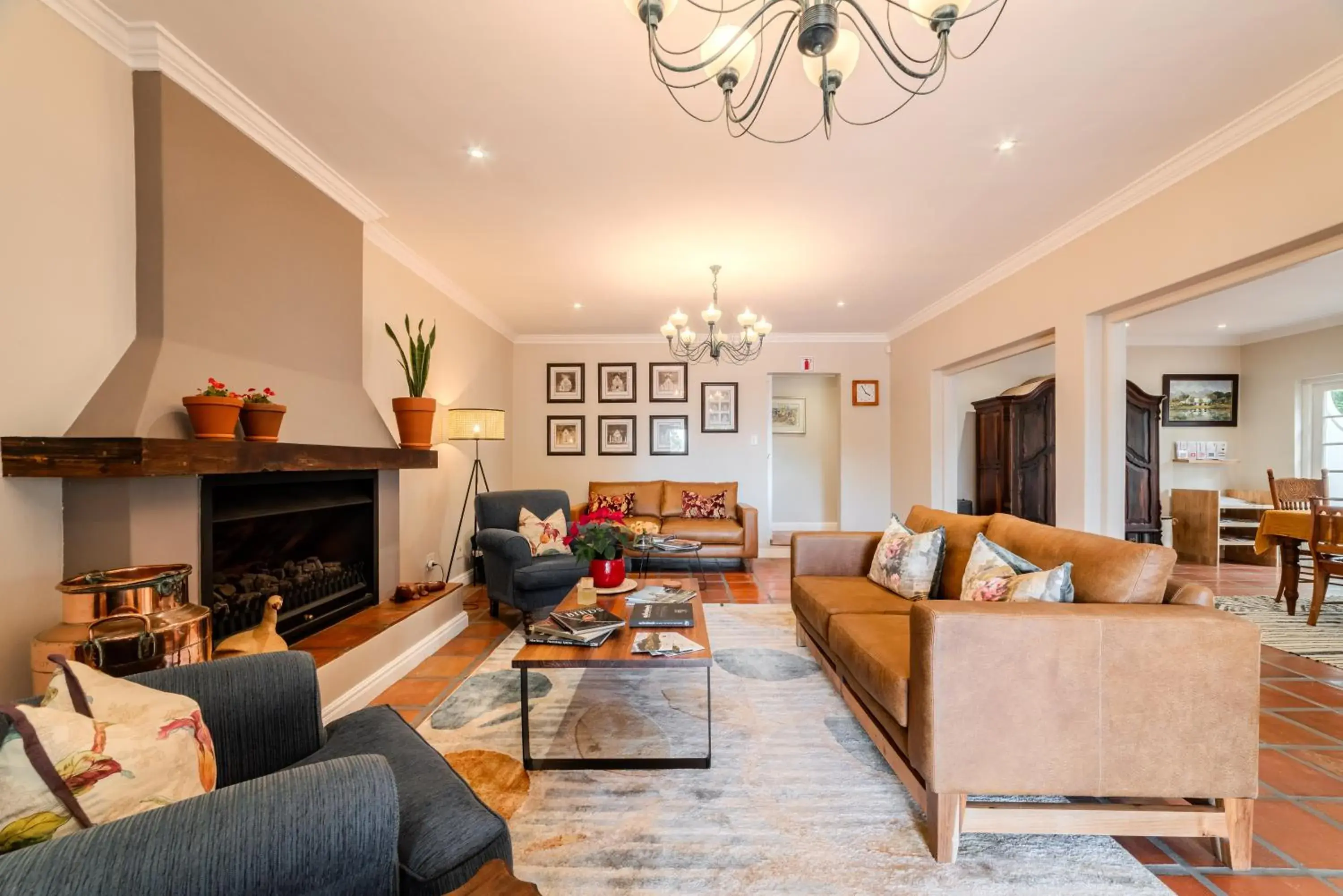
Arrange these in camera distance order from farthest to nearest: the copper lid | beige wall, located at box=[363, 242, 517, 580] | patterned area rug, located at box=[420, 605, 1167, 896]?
beige wall, located at box=[363, 242, 517, 580]
the copper lid
patterned area rug, located at box=[420, 605, 1167, 896]

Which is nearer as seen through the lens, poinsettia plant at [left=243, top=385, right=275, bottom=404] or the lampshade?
poinsettia plant at [left=243, top=385, right=275, bottom=404]

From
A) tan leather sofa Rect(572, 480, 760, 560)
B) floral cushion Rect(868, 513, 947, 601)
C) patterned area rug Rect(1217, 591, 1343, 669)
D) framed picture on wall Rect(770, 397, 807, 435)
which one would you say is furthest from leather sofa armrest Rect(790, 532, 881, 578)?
framed picture on wall Rect(770, 397, 807, 435)

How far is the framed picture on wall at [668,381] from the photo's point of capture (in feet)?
20.8

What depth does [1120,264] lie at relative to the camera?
297cm

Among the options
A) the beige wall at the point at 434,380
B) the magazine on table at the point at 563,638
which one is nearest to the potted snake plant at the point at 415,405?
the beige wall at the point at 434,380

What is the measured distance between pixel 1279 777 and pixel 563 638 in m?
2.54

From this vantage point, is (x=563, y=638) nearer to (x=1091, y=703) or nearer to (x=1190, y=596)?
(x=1091, y=703)

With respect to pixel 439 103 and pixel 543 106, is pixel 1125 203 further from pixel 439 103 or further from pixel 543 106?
pixel 439 103

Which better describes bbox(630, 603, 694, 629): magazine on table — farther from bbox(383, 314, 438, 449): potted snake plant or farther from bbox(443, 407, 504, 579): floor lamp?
bbox(443, 407, 504, 579): floor lamp

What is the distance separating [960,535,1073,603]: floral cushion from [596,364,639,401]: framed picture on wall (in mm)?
4664

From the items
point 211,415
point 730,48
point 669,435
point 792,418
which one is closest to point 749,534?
point 669,435

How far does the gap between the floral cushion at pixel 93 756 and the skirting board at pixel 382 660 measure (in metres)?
1.08

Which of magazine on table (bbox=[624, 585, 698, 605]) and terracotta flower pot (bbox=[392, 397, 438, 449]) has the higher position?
terracotta flower pot (bbox=[392, 397, 438, 449])

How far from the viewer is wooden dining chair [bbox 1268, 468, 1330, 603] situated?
4270 millimetres
